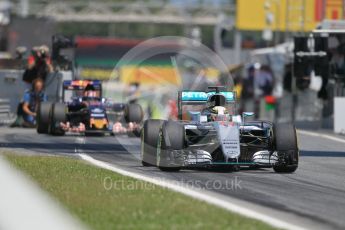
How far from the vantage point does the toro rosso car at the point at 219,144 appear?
16.1m

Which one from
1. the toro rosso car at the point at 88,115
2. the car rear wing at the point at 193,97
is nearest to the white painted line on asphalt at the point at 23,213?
the car rear wing at the point at 193,97

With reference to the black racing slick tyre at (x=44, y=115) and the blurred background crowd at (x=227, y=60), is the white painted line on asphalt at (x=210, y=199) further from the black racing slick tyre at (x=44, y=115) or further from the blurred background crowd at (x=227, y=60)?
the black racing slick tyre at (x=44, y=115)

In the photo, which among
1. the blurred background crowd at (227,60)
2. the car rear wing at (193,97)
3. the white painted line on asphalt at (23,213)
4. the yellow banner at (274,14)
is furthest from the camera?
the yellow banner at (274,14)

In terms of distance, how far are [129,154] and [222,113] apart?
374cm

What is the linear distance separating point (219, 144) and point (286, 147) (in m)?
1.01

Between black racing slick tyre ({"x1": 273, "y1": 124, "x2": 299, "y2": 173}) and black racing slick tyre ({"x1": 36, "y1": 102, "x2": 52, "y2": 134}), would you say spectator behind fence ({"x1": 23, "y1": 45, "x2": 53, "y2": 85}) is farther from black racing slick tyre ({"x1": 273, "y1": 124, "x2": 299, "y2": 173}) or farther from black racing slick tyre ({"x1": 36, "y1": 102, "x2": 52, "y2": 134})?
black racing slick tyre ({"x1": 273, "y1": 124, "x2": 299, "y2": 173})

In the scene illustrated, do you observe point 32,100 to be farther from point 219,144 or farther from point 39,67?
point 219,144

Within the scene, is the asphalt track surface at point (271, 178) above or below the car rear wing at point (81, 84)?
below

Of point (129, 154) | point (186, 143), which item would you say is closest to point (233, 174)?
point (186, 143)

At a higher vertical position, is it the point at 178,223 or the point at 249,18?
the point at 249,18

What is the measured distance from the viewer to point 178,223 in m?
10.6

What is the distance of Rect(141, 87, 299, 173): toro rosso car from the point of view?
52.7 ft

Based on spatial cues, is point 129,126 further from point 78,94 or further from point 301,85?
point 301,85

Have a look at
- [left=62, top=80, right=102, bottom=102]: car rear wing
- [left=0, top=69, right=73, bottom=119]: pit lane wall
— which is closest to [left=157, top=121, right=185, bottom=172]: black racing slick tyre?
[left=62, top=80, right=102, bottom=102]: car rear wing
